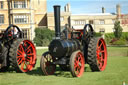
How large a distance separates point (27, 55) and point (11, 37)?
105cm

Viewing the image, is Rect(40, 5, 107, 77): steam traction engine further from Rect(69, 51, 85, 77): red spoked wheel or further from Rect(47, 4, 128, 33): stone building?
Rect(47, 4, 128, 33): stone building

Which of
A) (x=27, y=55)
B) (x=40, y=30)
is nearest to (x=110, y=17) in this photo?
(x=40, y=30)

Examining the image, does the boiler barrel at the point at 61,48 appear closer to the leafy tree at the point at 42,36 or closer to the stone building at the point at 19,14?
the leafy tree at the point at 42,36

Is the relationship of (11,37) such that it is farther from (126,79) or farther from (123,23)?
(123,23)

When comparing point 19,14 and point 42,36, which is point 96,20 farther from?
Result: point 19,14

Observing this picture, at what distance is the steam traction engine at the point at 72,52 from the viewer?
8859mm

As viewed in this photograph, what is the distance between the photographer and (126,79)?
26.1 feet

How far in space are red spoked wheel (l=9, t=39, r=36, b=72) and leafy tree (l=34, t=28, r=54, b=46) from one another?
2719 centimetres

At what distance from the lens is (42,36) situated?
133 feet

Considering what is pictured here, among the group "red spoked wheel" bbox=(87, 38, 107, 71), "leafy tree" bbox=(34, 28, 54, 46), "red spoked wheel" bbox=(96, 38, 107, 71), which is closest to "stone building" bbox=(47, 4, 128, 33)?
"leafy tree" bbox=(34, 28, 54, 46)

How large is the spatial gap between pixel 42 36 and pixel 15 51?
30849mm

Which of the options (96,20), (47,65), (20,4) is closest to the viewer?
(47,65)

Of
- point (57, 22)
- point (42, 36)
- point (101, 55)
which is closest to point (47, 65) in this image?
point (57, 22)

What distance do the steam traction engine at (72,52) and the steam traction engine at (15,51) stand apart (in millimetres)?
Answer: 1276
